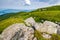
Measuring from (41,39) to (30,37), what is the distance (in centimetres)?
195

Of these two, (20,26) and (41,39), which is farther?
(20,26)

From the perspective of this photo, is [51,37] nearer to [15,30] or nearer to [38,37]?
[38,37]

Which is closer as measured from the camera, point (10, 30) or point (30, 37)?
point (30, 37)

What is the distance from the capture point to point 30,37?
32.1 meters

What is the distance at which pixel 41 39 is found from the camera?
1248 inches

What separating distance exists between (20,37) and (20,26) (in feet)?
7.69

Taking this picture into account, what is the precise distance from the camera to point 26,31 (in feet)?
108

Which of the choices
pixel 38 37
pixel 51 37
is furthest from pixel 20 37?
pixel 51 37

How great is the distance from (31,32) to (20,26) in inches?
103

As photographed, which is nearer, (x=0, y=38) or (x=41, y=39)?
(x=41, y=39)

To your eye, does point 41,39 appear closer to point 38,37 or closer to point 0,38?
point 38,37

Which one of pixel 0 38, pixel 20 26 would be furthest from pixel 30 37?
pixel 0 38

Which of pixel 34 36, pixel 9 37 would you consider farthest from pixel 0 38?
pixel 34 36

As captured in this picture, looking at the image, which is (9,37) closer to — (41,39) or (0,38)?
(0,38)
